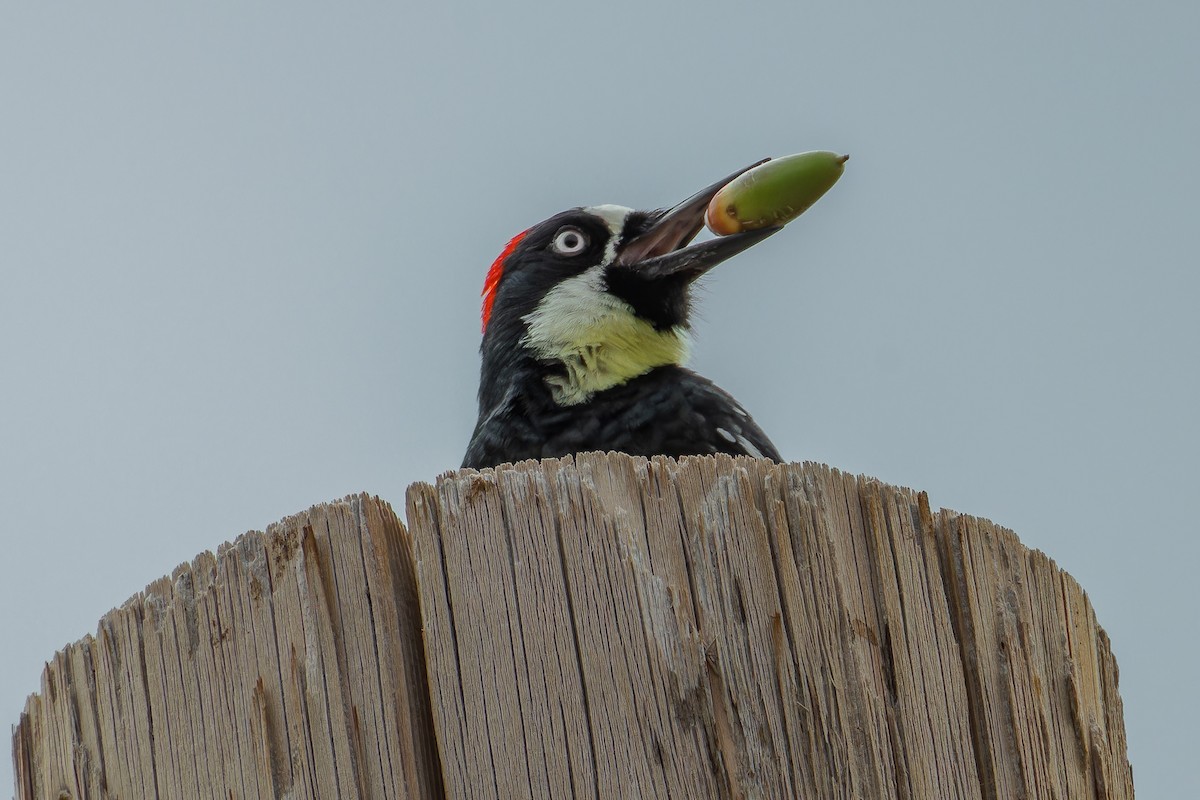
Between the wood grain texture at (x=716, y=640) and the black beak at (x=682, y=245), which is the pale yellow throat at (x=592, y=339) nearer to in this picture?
the black beak at (x=682, y=245)

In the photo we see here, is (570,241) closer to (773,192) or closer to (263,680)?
(773,192)

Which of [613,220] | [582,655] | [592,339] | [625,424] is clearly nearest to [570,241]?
[613,220]

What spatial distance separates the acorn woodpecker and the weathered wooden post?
6.97 feet

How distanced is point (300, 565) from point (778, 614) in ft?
2.91

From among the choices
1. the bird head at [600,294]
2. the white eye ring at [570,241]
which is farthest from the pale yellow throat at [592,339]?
the white eye ring at [570,241]

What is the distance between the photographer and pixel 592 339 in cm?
490

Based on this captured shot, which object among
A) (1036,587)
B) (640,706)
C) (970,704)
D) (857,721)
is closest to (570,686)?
(640,706)

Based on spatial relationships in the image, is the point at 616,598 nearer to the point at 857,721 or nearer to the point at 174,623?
the point at 857,721

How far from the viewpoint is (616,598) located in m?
2.22

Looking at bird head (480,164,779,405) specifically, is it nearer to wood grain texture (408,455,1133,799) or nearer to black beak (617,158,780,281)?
black beak (617,158,780,281)

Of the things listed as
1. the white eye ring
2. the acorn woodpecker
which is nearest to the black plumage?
the acorn woodpecker

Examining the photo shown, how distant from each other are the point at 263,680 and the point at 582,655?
0.59 m

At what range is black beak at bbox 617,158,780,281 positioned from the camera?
4.70 m

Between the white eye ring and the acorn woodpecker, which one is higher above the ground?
the white eye ring
